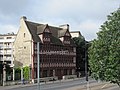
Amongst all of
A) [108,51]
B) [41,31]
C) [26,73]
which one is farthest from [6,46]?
[108,51]

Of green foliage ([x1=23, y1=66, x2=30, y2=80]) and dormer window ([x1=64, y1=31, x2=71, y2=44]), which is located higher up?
dormer window ([x1=64, y1=31, x2=71, y2=44])

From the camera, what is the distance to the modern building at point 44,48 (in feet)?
241

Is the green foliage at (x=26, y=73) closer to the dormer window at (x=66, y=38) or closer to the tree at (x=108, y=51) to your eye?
the dormer window at (x=66, y=38)

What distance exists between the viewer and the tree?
21.2m

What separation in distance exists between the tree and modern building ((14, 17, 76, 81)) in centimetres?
4939

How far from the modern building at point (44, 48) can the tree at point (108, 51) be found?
49.4 metres

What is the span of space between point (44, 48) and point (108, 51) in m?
54.2

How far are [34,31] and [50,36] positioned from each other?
4.52 metres

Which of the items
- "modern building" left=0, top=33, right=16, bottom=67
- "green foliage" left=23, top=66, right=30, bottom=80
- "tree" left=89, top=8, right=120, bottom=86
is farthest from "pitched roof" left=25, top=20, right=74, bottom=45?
"tree" left=89, top=8, right=120, bottom=86

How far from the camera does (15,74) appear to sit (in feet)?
222

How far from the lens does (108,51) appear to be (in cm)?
2184

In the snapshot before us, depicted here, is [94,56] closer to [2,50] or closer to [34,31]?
[34,31]

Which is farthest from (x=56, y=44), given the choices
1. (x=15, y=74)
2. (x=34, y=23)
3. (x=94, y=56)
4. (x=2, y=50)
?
(x=94, y=56)

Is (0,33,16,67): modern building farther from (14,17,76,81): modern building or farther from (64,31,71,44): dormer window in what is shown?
(64,31,71,44): dormer window
